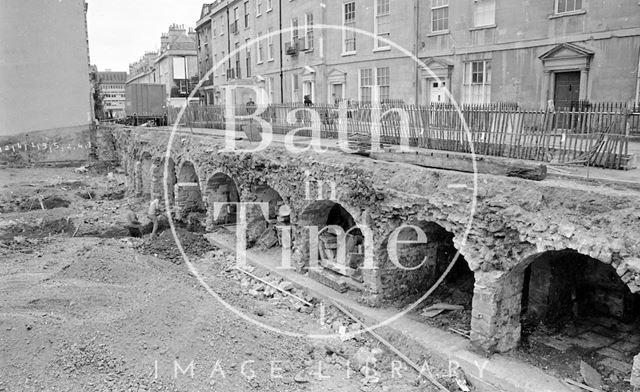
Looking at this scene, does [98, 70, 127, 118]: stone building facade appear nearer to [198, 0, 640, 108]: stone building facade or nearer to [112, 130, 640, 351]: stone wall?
[198, 0, 640, 108]: stone building facade

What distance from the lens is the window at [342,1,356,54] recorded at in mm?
24297

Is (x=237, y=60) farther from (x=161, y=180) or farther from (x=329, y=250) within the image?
(x=329, y=250)

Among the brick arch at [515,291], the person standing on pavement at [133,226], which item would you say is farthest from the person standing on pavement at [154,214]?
the brick arch at [515,291]

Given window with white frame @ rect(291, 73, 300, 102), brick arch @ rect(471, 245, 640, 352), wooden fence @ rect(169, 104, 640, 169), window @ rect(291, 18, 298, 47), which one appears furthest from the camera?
window with white frame @ rect(291, 73, 300, 102)

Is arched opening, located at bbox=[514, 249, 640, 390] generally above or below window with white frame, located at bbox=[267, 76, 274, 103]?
below

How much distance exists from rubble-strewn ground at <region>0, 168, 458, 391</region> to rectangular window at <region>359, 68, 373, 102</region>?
11.6 meters

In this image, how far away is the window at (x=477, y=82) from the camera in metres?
A: 18.2

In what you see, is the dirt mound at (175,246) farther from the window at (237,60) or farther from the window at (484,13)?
the window at (237,60)

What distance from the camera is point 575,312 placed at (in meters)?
11.0

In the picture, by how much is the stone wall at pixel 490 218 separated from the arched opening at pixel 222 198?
6568mm

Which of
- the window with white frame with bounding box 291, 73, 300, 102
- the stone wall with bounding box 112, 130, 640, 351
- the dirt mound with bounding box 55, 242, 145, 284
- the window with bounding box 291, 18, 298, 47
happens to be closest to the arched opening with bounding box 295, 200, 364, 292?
the stone wall with bounding box 112, 130, 640, 351

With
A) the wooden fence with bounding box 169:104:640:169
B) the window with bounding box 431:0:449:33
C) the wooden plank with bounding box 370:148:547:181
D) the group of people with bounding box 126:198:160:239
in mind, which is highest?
the window with bounding box 431:0:449:33

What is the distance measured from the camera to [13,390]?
27.6 ft

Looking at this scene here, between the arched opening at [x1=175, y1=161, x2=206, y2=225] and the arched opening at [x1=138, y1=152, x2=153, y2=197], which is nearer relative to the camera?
the arched opening at [x1=175, y1=161, x2=206, y2=225]
